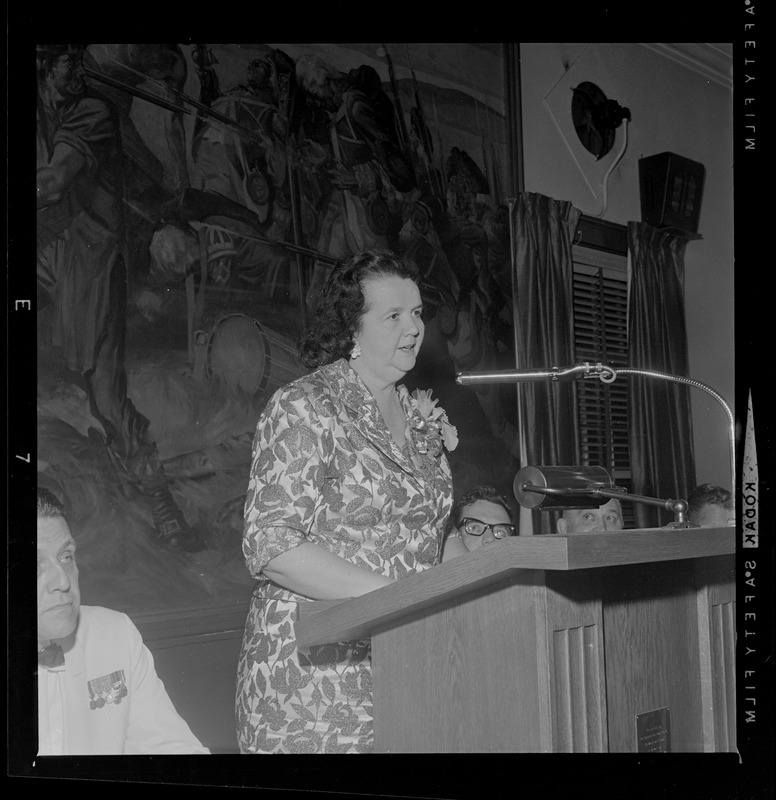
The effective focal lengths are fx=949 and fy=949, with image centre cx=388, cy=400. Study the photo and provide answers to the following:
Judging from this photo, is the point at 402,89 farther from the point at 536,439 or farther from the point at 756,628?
the point at 756,628

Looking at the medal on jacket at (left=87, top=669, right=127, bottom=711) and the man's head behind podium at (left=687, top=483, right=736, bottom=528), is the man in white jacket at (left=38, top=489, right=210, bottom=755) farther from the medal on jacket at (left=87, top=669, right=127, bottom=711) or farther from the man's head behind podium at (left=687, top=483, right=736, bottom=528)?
the man's head behind podium at (left=687, top=483, right=736, bottom=528)

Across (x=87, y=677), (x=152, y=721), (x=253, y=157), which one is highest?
(x=253, y=157)

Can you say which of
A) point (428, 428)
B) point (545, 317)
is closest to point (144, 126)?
point (428, 428)

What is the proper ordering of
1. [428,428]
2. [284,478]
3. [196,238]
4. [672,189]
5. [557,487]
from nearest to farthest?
1. [557,487]
2. [284,478]
3. [428,428]
4. [672,189]
5. [196,238]

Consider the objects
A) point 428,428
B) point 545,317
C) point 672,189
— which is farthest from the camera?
point 545,317

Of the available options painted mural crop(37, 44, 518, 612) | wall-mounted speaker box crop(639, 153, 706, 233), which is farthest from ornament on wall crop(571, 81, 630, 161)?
painted mural crop(37, 44, 518, 612)

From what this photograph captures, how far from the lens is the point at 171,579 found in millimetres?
2600

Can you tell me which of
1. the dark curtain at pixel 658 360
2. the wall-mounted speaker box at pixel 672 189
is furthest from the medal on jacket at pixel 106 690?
the wall-mounted speaker box at pixel 672 189

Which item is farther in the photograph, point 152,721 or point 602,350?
point 602,350

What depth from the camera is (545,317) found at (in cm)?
283

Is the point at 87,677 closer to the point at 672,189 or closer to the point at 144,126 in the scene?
the point at 144,126

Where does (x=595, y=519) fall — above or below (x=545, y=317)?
below

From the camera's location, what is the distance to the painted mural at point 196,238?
2504 millimetres

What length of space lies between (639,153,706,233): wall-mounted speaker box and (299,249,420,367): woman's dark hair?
77 cm
